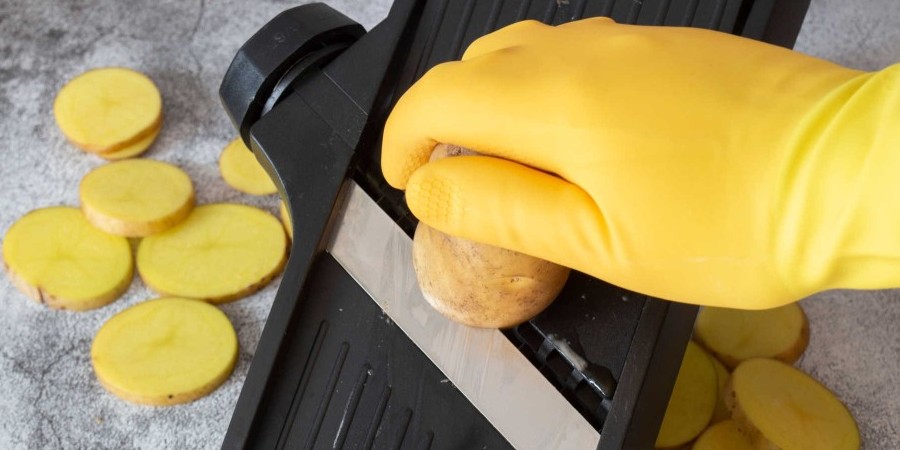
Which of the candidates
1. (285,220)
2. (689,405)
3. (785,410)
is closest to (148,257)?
(285,220)

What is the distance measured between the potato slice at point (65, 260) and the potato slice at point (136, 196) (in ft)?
0.09

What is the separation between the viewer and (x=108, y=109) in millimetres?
1486

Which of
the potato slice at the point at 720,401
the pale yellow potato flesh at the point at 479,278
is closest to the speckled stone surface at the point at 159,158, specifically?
the potato slice at the point at 720,401

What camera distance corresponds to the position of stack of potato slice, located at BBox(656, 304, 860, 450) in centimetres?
115

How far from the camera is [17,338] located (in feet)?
4.17

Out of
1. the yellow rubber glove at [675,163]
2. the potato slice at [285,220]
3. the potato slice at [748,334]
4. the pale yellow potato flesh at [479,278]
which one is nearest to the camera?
the yellow rubber glove at [675,163]

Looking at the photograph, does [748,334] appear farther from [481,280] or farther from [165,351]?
[165,351]

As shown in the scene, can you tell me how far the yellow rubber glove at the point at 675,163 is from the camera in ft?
2.05

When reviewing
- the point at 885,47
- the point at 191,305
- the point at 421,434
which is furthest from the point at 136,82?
the point at 885,47

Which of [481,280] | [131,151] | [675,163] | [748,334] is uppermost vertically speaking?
[675,163]

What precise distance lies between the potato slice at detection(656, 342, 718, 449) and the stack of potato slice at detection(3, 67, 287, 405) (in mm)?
571

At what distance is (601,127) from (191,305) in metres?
0.77

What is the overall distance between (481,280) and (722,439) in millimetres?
456

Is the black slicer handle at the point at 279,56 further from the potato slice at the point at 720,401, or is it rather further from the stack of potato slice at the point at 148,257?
the potato slice at the point at 720,401
